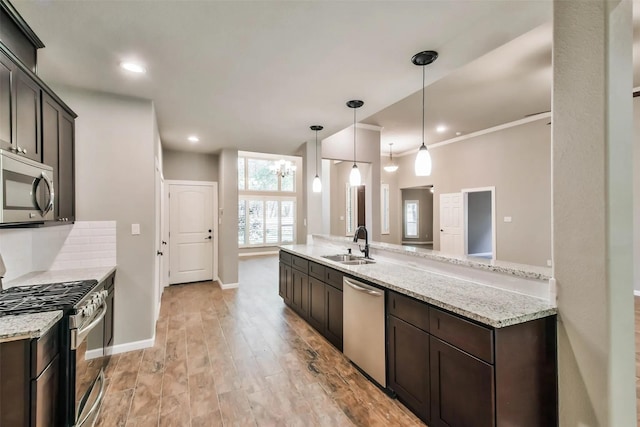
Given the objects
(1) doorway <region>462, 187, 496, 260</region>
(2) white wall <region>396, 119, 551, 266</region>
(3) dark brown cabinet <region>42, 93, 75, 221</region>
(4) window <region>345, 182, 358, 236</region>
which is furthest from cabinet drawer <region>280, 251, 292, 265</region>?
(1) doorway <region>462, 187, 496, 260</region>

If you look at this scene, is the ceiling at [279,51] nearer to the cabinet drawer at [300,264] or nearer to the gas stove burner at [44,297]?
the gas stove burner at [44,297]

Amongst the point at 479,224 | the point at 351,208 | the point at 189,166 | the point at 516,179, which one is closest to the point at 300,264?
the point at 189,166

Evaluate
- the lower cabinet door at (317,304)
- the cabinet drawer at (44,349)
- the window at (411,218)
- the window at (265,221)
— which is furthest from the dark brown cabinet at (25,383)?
the window at (411,218)

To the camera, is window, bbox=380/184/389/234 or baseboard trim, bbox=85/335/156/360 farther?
window, bbox=380/184/389/234

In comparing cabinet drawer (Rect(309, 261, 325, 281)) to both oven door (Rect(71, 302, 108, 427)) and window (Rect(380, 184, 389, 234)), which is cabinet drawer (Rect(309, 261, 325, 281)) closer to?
oven door (Rect(71, 302, 108, 427))

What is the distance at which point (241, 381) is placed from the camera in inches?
96.0

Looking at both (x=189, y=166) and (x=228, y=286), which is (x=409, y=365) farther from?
(x=189, y=166)

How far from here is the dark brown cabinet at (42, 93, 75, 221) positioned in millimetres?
2199

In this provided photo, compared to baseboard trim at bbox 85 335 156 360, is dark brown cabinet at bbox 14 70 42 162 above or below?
above

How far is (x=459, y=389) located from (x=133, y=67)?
10.9 feet

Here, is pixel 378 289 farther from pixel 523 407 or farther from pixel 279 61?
pixel 279 61

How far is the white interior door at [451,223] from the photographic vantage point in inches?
287

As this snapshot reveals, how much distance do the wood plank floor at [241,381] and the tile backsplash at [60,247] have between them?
1030mm

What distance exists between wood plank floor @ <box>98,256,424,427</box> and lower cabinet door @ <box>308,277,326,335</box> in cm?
13
